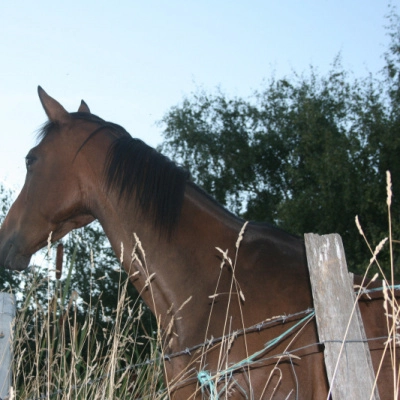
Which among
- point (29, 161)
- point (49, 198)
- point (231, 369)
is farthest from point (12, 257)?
point (231, 369)

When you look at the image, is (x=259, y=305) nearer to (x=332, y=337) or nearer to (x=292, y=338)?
(x=292, y=338)

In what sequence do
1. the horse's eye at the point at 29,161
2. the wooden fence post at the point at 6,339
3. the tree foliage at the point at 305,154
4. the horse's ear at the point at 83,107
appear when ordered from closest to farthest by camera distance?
the wooden fence post at the point at 6,339
the horse's eye at the point at 29,161
the horse's ear at the point at 83,107
the tree foliage at the point at 305,154

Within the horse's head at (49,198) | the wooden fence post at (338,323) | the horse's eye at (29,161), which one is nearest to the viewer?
the wooden fence post at (338,323)

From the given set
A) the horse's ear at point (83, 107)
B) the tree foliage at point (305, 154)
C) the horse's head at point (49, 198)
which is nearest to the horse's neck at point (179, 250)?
the horse's head at point (49, 198)

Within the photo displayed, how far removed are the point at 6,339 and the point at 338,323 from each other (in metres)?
→ 1.69

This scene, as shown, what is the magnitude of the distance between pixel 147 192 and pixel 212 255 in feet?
1.65

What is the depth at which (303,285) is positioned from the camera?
2.97 metres

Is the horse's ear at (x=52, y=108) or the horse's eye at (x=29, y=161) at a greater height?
the horse's ear at (x=52, y=108)

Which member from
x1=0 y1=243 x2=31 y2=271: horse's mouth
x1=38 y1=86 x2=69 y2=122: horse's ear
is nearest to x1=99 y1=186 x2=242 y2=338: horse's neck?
x1=0 y1=243 x2=31 y2=271: horse's mouth

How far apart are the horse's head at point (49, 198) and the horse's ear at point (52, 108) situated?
0.07 meters

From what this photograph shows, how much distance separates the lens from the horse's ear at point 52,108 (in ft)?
12.3

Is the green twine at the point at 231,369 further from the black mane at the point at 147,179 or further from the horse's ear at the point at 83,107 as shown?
the horse's ear at the point at 83,107

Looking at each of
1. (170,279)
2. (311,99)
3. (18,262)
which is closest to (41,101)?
(18,262)

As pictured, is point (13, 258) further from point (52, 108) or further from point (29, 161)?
point (52, 108)
